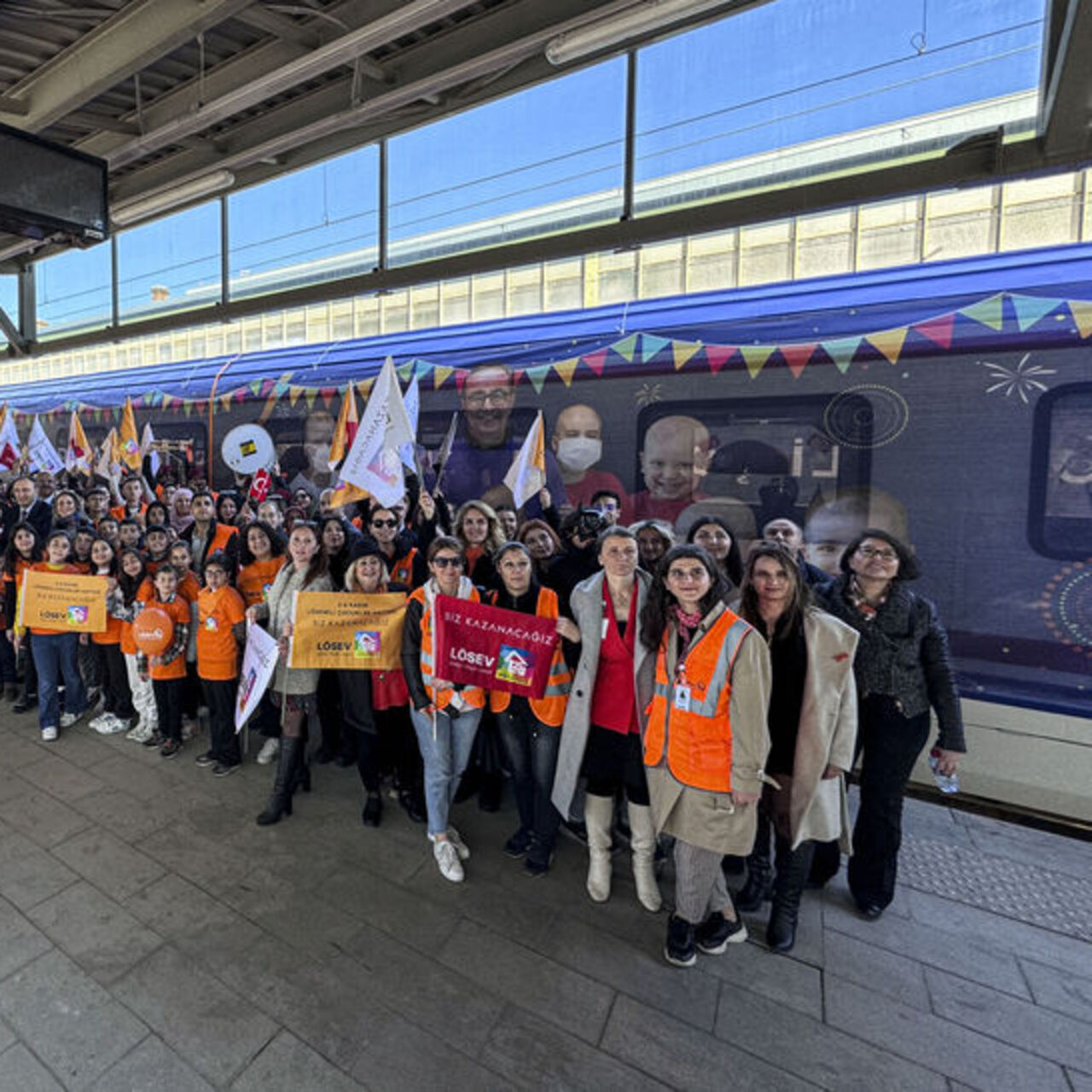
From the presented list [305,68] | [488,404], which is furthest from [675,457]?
[305,68]

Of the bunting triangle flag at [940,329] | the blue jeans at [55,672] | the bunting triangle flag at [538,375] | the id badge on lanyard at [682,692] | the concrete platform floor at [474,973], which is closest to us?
the concrete platform floor at [474,973]

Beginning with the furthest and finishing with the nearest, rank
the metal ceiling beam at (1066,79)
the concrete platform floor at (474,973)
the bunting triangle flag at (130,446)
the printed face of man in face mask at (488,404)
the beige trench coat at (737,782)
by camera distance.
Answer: the bunting triangle flag at (130,446) < the printed face of man in face mask at (488,404) < the beige trench coat at (737,782) < the metal ceiling beam at (1066,79) < the concrete platform floor at (474,973)

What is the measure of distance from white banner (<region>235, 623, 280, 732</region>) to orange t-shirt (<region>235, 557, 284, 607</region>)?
2.21 ft

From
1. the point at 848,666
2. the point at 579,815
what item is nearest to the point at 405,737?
the point at 579,815

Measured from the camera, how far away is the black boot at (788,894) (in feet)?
8.83

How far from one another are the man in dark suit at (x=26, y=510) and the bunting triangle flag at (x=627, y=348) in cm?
560

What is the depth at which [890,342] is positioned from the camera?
13.0ft

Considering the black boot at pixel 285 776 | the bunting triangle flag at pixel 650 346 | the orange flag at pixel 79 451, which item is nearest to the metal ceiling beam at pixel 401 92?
the bunting triangle flag at pixel 650 346

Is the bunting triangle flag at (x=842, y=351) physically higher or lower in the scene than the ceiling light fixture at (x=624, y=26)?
lower

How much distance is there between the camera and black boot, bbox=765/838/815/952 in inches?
106

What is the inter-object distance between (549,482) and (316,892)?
346cm

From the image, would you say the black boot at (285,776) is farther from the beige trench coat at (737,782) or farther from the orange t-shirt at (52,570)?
the orange t-shirt at (52,570)

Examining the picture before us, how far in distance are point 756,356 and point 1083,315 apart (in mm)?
1751

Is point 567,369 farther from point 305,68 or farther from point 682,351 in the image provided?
point 305,68
